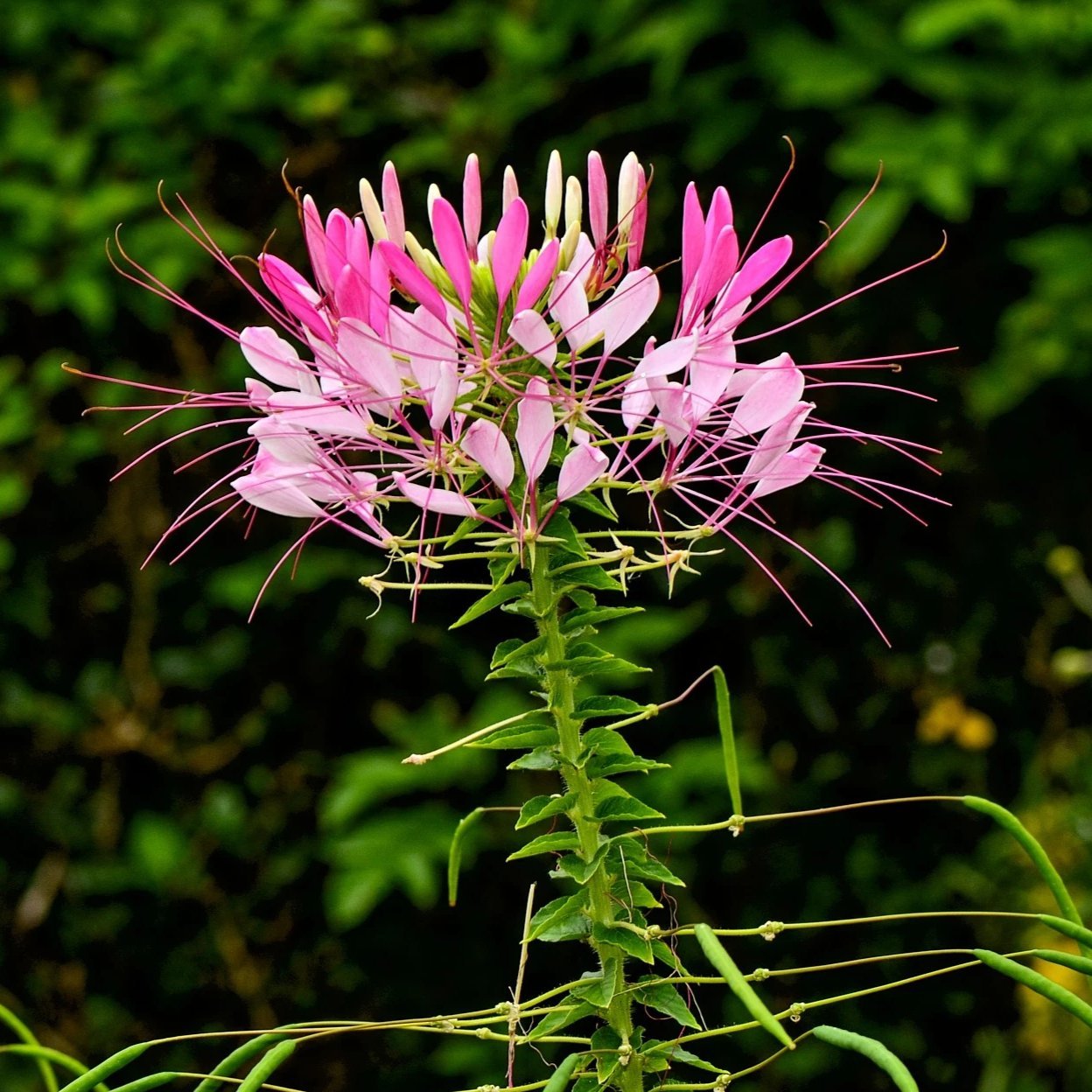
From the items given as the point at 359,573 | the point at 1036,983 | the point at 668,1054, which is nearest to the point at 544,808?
the point at 668,1054

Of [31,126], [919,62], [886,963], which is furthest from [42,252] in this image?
[886,963]

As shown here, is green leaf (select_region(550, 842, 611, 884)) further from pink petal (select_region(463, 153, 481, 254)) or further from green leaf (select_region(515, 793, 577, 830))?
pink petal (select_region(463, 153, 481, 254))

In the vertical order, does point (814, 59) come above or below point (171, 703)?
above

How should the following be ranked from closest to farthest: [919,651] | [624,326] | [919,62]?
[624,326] → [919,62] → [919,651]

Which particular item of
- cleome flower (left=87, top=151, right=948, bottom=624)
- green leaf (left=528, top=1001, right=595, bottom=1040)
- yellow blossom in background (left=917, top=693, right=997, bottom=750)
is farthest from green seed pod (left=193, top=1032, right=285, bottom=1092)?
yellow blossom in background (left=917, top=693, right=997, bottom=750)

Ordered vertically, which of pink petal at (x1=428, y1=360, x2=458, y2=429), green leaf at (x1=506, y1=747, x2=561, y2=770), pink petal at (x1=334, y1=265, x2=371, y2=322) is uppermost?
pink petal at (x1=334, y1=265, x2=371, y2=322)

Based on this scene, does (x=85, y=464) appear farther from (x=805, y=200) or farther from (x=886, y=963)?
(x=886, y=963)
